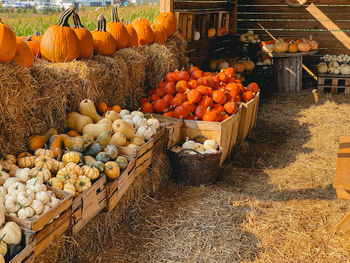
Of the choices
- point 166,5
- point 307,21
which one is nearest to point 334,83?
point 307,21

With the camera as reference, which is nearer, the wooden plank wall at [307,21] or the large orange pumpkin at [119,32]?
the large orange pumpkin at [119,32]

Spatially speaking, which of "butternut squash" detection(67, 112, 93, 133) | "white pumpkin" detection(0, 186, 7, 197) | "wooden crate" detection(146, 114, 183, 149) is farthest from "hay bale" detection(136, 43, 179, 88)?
"white pumpkin" detection(0, 186, 7, 197)

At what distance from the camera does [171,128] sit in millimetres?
4246

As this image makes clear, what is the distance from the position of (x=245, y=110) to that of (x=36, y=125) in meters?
3.08

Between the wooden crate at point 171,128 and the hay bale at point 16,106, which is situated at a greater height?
the hay bale at point 16,106

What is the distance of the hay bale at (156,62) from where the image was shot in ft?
17.1

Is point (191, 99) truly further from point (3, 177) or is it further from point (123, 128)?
point (3, 177)

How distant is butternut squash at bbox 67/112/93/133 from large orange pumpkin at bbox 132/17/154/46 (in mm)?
2221

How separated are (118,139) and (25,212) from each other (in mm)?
A: 1358

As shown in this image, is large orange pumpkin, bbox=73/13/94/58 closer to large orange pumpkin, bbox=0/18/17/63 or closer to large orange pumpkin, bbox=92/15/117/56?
large orange pumpkin, bbox=92/15/117/56

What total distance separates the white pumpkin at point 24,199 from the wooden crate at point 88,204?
0.31m

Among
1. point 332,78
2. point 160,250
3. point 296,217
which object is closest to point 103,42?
point 160,250

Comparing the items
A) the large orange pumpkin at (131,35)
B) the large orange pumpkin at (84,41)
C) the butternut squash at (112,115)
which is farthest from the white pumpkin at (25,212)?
the large orange pumpkin at (131,35)

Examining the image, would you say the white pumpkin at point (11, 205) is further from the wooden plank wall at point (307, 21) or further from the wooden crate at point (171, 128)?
the wooden plank wall at point (307, 21)
